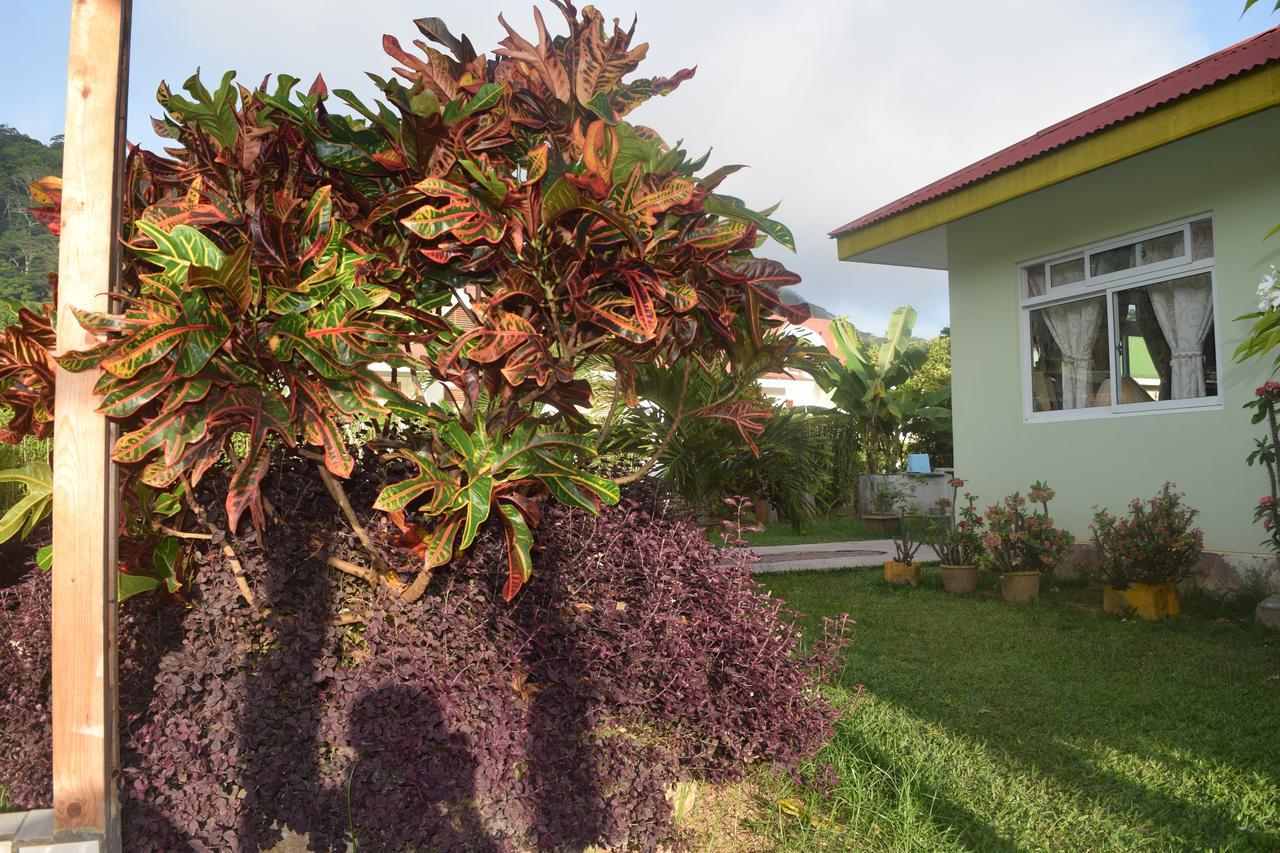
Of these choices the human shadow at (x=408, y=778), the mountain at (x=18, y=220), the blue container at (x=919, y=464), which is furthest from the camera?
the mountain at (x=18, y=220)

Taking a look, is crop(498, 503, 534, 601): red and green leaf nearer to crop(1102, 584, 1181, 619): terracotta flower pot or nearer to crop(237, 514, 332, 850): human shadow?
crop(237, 514, 332, 850): human shadow

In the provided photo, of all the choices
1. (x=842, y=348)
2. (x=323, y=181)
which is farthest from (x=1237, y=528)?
(x=842, y=348)

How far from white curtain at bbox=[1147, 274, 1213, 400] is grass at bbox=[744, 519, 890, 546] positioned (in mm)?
5411

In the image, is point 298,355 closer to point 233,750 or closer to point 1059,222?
point 233,750

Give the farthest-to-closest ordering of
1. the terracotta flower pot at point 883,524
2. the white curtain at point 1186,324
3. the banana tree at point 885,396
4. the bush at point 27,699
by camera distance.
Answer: the banana tree at point 885,396
the terracotta flower pot at point 883,524
the white curtain at point 1186,324
the bush at point 27,699

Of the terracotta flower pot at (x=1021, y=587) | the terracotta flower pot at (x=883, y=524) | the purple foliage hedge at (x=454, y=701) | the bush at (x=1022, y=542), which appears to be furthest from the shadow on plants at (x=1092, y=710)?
the terracotta flower pot at (x=883, y=524)

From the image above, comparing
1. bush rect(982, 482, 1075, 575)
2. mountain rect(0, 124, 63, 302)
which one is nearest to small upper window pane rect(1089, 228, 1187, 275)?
bush rect(982, 482, 1075, 575)

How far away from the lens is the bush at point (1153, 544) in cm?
670

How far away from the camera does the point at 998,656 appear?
224 inches

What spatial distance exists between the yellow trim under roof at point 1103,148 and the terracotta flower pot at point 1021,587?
10.6ft

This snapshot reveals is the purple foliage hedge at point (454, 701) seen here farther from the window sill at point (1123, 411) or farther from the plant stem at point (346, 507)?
the window sill at point (1123, 411)

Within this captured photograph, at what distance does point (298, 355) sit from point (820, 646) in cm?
225

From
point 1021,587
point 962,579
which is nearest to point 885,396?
point 962,579

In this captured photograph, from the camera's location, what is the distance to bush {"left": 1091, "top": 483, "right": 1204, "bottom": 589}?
6699 millimetres
